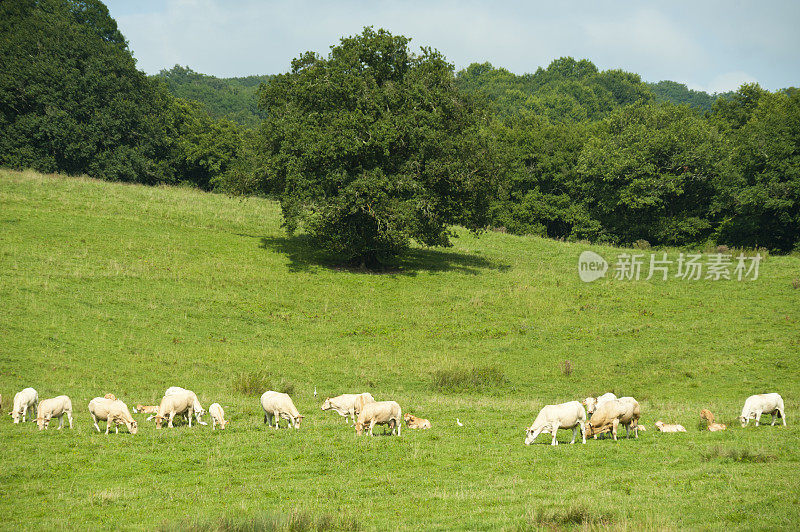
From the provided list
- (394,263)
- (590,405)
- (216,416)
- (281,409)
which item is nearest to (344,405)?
(281,409)

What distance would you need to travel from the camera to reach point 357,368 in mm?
32219

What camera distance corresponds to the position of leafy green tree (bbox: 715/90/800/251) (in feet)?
209

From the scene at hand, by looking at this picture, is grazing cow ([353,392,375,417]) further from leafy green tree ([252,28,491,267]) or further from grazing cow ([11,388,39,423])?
leafy green tree ([252,28,491,267])

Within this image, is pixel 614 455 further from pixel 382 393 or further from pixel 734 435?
pixel 382 393

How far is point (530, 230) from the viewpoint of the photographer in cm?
9006

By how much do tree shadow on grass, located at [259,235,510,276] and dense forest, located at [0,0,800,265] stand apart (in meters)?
1.47

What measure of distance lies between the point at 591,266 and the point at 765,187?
23105 mm

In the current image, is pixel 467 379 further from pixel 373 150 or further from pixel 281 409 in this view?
pixel 373 150

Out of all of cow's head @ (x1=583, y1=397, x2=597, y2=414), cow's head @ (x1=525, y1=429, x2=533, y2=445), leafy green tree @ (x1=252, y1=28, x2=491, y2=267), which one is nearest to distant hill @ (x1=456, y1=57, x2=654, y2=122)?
leafy green tree @ (x1=252, y1=28, x2=491, y2=267)

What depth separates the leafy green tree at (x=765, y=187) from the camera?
209 feet

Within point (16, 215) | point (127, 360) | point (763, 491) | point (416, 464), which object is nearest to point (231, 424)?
point (416, 464)

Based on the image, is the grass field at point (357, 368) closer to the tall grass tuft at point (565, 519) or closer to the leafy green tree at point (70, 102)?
the tall grass tuft at point (565, 519)

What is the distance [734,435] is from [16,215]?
50051 mm
